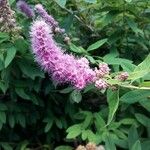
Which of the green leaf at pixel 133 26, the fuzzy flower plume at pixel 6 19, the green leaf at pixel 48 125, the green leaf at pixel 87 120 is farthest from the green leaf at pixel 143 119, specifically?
the fuzzy flower plume at pixel 6 19

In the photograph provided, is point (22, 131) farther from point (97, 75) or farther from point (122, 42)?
point (97, 75)

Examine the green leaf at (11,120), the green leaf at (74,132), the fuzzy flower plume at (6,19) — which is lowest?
the green leaf at (74,132)

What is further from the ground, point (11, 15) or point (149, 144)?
point (11, 15)

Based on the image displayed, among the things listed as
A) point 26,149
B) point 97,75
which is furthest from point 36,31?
point 26,149

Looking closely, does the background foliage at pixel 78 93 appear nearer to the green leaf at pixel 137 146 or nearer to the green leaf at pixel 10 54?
the green leaf at pixel 10 54

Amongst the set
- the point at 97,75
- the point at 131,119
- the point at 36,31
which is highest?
the point at 36,31

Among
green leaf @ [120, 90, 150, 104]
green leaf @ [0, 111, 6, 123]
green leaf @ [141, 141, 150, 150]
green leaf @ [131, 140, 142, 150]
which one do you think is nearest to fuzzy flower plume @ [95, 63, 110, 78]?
green leaf @ [120, 90, 150, 104]

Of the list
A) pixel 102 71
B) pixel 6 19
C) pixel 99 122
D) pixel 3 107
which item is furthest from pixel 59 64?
pixel 3 107
